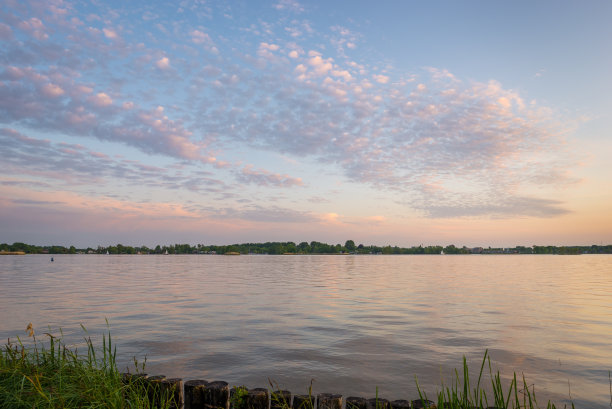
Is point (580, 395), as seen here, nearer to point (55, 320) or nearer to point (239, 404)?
point (239, 404)

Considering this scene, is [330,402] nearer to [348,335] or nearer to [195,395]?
[195,395]

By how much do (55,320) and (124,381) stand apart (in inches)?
661

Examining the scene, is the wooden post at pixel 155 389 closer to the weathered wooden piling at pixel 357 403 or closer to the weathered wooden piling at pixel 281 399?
the weathered wooden piling at pixel 281 399

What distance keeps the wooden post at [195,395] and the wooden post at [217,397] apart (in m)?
0.10

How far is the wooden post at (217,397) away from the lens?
7.15 meters

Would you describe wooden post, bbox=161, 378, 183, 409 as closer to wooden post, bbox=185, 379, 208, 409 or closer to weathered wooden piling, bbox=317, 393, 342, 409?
wooden post, bbox=185, 379, 208, 409

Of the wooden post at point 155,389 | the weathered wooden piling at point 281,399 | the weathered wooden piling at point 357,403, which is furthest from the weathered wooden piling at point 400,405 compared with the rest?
the wooden post at point 155,389

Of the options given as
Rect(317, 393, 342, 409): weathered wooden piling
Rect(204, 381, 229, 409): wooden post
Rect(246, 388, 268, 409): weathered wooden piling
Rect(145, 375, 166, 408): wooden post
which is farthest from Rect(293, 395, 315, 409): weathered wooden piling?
Rect(145, 375, 166, 408): wooden post

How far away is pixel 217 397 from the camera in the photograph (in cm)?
718

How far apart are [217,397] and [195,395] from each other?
48 cm

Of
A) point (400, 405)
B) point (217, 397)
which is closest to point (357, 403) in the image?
point (400, 405)

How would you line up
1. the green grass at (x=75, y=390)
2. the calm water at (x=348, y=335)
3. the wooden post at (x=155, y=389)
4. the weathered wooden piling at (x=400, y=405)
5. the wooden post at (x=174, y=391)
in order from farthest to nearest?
the calm water at (x=348, y=335) < the wooden post at (x=155, y=389) < the wooden post at (x=174, y=391) < the green grass at (x=75, y=390) < the weathered wooden piling at (x=400, y=405)

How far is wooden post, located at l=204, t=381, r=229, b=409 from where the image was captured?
715 cm

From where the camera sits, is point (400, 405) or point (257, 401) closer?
point (400, 405)
